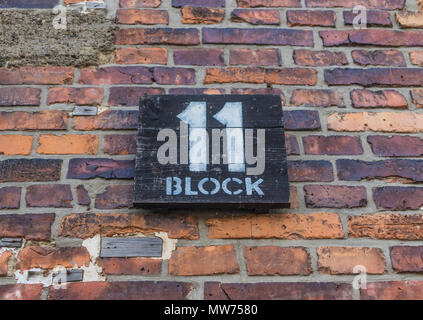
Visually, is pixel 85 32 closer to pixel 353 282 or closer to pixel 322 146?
pixel 322 146

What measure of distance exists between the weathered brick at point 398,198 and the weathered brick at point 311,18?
579 millimetres

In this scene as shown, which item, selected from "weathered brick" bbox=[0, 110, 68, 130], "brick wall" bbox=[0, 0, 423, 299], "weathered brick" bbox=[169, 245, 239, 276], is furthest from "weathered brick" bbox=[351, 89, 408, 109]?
"weathered brick" bbox=[0, 110, 68, 130]

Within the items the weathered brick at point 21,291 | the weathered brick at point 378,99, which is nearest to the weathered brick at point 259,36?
the weathered brick at point 378,99

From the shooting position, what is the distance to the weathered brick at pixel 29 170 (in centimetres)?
119

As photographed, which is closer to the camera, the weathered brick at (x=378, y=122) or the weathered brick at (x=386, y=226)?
the weathered brick at (x=386, y=226)

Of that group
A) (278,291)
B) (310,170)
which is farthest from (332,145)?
(278,291)

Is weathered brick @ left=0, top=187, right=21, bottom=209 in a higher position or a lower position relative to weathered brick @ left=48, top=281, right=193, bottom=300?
higher

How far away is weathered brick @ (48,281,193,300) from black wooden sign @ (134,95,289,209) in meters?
0.20

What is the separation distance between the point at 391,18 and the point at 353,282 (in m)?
0.88

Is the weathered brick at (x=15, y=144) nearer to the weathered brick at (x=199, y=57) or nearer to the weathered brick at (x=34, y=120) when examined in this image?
the weathered brick at (x=34, y=120)

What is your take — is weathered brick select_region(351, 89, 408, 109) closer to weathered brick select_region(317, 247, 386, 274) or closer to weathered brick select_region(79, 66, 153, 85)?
weathered brick select_region(317, 247, 386, 274)

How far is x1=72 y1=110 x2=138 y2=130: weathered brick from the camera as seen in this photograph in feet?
4.14

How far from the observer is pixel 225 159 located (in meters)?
1.16
